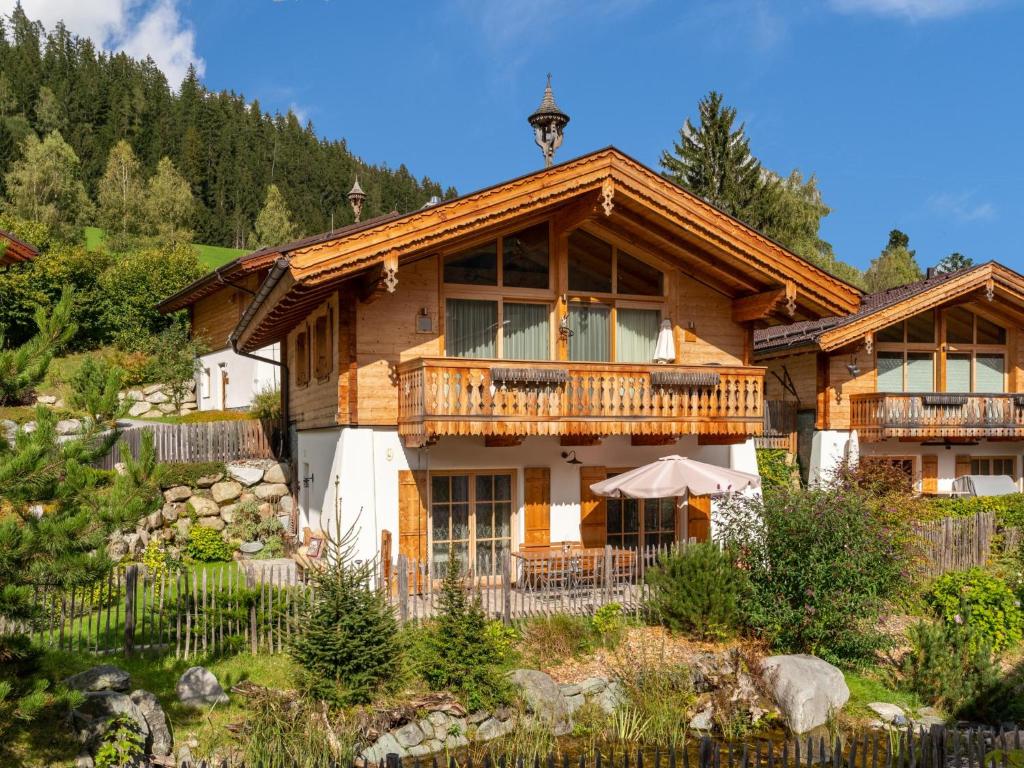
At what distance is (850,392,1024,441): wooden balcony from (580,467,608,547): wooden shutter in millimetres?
10834

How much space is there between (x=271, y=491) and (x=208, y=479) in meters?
1.47

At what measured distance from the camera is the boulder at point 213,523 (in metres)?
19.2

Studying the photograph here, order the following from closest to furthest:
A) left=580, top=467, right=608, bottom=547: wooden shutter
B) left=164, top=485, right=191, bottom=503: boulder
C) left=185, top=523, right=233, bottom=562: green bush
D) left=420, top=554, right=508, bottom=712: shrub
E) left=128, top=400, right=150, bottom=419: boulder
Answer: left=420, top=554, right=508, bottom=712: shrub, left=580, top=467, right=608, bottom=547: wooden shutter, left=185, top=523, right=233, bottom=562: green bush, left=164, top=485, right=191, bottom=503: boulder, left=128, top=400, right=150, bottom=419: boulder

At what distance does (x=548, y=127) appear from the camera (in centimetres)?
1723

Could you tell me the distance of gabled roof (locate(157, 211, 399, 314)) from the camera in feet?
87.3

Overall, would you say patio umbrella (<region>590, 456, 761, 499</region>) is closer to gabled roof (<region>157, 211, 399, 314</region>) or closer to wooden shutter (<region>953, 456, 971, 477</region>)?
gabled roof (<region>157, 211, 399, 314</region>)

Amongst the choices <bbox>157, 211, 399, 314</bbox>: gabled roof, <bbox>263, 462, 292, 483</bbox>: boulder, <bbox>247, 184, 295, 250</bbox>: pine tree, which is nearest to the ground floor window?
<bbox>263, 462, 292, 483</bbox>: boulder

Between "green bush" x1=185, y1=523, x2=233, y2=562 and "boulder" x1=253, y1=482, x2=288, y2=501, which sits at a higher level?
"boulder" x1=253, y1=482, x2=288, y2=501

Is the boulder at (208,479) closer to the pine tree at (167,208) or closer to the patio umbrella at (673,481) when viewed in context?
the patio umbrella at (673,481)

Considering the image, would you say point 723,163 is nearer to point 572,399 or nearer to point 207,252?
point 572,399

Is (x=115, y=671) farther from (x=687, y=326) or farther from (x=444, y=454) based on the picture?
(x=687, y=326)

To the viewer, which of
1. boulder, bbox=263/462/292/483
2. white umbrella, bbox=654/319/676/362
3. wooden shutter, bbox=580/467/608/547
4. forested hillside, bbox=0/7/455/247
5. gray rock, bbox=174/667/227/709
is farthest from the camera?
forested hillside, bbox=0/7/455/247

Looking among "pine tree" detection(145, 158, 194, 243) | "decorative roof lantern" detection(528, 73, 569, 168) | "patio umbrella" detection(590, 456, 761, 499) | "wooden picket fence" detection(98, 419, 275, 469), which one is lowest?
"patio umbrella" detection(590, 456, 761, 499)

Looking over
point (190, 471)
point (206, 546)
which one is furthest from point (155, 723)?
point (190, 471)
